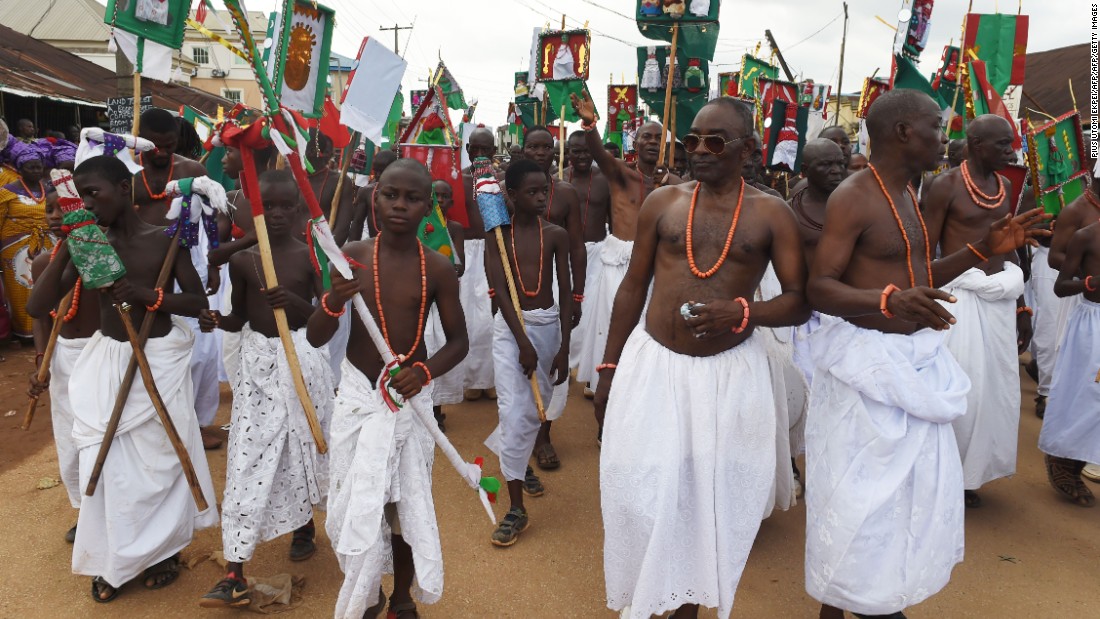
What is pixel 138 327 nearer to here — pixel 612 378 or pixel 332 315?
pixel 332 315

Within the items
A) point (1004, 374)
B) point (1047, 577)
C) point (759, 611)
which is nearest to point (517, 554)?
point (759, 611)

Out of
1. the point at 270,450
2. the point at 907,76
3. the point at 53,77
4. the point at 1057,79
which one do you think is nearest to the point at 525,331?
the point at 270,450

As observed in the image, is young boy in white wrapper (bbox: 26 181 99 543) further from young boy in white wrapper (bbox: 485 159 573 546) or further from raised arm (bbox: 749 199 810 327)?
raised arm (bbox: 749 199 810 327)

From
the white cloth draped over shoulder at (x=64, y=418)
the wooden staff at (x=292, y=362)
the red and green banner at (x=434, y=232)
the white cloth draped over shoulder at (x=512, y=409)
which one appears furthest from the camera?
the white cloth draped over shoulder at (x=512, y=409)

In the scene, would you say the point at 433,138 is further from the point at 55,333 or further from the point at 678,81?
the point at 55,333

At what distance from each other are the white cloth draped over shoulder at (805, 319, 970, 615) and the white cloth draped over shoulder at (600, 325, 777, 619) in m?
0.29

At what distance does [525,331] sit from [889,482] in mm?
2359

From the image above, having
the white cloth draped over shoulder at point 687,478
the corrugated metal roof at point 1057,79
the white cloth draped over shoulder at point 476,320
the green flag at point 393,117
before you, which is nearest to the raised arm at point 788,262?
the white cloth draped over shoulder at point 687,478

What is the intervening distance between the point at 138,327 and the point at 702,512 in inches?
111

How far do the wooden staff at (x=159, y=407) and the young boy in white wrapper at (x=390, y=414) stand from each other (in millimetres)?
872

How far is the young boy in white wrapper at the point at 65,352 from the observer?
3752mm

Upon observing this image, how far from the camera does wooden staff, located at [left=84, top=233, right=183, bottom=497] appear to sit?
3.50 meters

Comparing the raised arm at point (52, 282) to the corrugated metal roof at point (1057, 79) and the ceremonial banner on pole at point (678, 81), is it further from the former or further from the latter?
the corrugated metal roof at point (1057, 79)

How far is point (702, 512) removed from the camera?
120 inches
